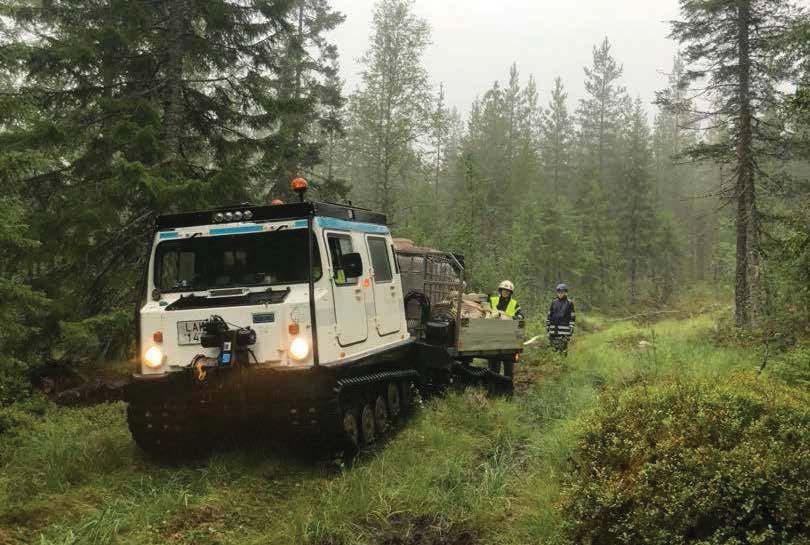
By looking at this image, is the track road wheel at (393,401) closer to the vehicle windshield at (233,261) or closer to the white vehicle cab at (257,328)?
the white vehicle cab at (257,328)

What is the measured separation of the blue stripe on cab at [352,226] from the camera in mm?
7055

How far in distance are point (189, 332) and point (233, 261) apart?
3.34 ft

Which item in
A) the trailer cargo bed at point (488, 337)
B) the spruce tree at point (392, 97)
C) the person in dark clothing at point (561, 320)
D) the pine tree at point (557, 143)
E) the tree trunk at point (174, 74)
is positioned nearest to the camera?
the trailer cargo bed at point (488, 337)

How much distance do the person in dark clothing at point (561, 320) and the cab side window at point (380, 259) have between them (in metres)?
5.77

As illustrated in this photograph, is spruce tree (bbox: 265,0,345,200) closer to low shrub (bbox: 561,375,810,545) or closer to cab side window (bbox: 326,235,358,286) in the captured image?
cab side window (bbox: 326,235,358,286)

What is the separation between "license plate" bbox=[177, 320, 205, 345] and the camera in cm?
655

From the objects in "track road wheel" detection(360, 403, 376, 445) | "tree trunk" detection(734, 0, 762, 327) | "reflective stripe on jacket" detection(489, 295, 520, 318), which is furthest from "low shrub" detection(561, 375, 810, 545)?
"tree trunk" detection(734, 0, 762, 327)

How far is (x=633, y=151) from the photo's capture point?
37500 millimetres

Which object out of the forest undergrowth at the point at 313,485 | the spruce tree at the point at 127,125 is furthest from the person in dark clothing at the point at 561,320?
the spruce tree at the point at 127,125

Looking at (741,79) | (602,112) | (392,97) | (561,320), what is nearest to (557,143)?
(602,112)

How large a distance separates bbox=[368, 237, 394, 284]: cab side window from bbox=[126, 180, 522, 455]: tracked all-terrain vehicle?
0.32ft

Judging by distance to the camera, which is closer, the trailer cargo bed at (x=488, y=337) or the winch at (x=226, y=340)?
the winch at (x=226, y=340)

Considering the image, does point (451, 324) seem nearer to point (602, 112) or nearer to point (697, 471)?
point (697, 471)

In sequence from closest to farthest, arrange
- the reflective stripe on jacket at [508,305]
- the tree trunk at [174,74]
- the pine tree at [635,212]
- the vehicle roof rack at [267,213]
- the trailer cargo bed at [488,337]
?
the vehicle roof rack at [267,213], the trailer cargo bed at [488,337], the tree trunk at [174,74], the reflective stripe on jacket at [508,305], the pine tree at [635,212]
